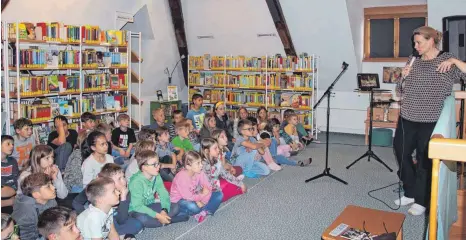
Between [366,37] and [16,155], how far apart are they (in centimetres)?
700

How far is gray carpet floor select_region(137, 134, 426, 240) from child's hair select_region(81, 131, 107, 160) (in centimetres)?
114

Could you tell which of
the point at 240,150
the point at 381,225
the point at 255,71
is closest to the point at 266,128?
the point at 240,150

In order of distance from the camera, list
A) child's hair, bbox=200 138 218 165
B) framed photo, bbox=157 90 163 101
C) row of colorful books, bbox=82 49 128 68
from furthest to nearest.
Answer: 1. framed photo, bbox=157 90 163 101
2. row of colorful books, bbox=82 49 128 68
3. child's hair, bbox=200 138 218 165

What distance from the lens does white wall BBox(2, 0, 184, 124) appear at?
7034 millimetres

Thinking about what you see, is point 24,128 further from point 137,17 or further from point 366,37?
point 366,37

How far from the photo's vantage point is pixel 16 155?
5340 millimetres

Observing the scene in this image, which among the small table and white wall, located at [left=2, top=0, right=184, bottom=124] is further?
white wall, located at [left=2, top=0, right=184, bottom=124]

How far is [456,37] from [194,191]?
13.5 ft

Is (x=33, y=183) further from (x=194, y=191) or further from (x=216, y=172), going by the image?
(x=216, y=172)

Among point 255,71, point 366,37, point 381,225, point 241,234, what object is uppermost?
point 366,37

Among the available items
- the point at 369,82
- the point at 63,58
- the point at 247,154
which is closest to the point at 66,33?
the point at 63,58

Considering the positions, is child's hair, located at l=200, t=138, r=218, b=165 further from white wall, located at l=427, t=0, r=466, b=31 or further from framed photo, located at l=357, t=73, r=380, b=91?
white wall, located at l=427, t=0, r=466, b=31

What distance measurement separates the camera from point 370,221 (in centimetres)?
323

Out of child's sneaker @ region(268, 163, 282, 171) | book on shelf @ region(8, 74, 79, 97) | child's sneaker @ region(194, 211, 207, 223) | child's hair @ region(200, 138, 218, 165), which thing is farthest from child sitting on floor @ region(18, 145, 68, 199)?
child's sneaker @ region(268, 163, 282, 171)
